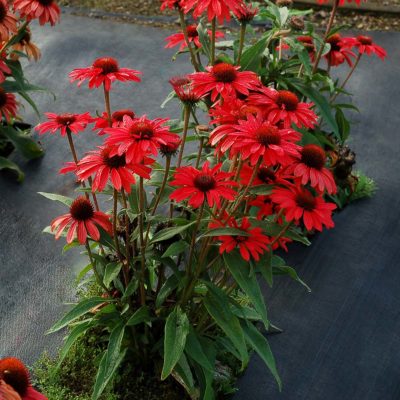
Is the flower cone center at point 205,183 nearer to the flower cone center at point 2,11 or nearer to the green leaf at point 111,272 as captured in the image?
the green leaf at point 111,272

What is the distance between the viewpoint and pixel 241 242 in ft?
5.41

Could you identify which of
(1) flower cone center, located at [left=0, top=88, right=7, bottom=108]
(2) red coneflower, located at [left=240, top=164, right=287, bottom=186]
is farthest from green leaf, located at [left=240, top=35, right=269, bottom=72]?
(1) flower cone center, located at [left=0, top=88, right=7, bottom=108]

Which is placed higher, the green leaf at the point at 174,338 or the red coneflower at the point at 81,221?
the red coneflower at the point at 81,221

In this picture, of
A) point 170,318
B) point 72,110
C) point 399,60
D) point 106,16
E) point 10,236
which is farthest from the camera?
point 106,16

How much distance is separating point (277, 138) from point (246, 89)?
252 millimetres

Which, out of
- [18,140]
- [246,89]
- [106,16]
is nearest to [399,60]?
[106,16]

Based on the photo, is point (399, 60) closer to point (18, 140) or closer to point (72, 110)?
point (72, 110)

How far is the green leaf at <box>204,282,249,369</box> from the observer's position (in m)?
1.73

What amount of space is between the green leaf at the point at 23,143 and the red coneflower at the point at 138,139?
1777 millimetres

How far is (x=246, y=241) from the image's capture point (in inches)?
64.9

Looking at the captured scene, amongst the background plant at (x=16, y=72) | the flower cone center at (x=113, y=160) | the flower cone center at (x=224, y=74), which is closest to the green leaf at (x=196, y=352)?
the flower cone center at (x=113, y=160)

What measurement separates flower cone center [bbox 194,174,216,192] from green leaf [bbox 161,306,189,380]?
43 cm

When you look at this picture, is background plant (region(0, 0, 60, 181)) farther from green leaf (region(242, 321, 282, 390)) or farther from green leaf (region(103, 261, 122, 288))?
green leaf (region(242, 321, 282, 390))

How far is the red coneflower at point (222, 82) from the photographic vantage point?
163 centimetres
